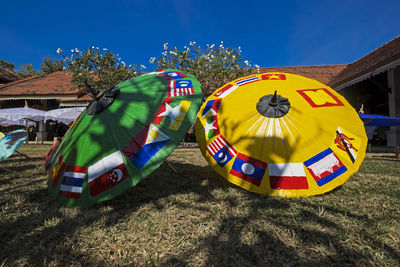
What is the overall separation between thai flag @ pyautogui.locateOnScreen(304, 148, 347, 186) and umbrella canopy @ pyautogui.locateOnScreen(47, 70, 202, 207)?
1419 millimetres

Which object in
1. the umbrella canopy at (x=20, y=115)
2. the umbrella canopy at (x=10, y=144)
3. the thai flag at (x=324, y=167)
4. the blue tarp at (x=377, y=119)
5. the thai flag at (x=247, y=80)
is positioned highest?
the thai flag at (x=247, y=80)

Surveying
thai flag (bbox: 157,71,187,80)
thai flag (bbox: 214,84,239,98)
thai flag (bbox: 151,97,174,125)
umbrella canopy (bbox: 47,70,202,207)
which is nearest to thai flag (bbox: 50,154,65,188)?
umbrella canopy (bbox: 47,70,202,207)

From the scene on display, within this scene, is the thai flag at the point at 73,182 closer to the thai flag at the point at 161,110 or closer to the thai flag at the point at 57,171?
the thai flag at the point at 57,171

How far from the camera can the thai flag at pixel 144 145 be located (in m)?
1.84

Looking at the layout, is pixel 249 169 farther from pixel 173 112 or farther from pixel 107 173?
pixel 107 173

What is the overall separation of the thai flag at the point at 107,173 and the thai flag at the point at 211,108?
1.34m

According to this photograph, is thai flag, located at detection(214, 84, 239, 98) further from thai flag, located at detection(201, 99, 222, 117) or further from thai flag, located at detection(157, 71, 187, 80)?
thai flag, located at detection(157, 71, 187, 80)

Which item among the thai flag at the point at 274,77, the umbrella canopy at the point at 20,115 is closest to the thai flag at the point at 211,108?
the thai flag at the point at 274,77

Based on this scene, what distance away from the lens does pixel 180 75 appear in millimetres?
2656

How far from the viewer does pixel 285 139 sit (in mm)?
2150

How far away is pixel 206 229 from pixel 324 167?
1452 mm

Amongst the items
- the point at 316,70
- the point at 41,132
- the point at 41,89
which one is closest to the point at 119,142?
the point at 41,132

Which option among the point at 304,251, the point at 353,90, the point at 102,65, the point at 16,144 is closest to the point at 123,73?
the point at 102,65

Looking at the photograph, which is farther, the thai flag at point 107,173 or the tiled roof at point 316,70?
the tiled roof at point 316,70
